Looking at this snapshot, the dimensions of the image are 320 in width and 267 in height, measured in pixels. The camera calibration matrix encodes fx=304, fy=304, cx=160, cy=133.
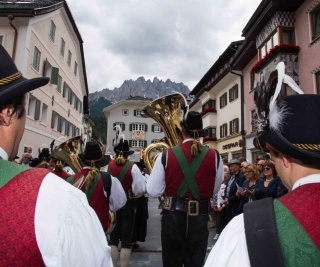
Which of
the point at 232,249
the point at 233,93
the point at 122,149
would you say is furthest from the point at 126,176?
the point at 233,93

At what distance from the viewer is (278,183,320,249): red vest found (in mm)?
1036

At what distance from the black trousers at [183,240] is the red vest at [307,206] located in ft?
8.01

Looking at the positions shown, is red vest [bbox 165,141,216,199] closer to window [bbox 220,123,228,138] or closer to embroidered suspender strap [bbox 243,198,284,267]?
embroidered suspender strap [bbox 243,198,284,267]

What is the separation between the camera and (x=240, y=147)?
19266 mm

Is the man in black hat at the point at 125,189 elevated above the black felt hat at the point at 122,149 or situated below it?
below

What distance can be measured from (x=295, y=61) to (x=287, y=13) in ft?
7.36

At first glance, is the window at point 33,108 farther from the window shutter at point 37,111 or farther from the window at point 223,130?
the window at point 223,130

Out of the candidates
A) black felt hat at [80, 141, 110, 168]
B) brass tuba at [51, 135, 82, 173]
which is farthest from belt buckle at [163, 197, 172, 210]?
brass tuba at [51, 135, 82, 173]

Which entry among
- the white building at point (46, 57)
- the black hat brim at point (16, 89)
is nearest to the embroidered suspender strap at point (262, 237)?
the black hat brim at point (16, 89)

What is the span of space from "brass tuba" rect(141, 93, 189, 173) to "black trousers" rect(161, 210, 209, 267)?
1083mm

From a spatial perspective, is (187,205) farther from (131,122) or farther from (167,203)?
(131,122)

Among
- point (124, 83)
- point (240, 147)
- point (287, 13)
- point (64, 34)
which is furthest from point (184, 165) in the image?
point (124, 83)

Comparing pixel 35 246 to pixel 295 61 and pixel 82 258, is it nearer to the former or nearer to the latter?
pixel 82 258

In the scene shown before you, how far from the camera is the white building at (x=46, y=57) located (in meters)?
14.8
